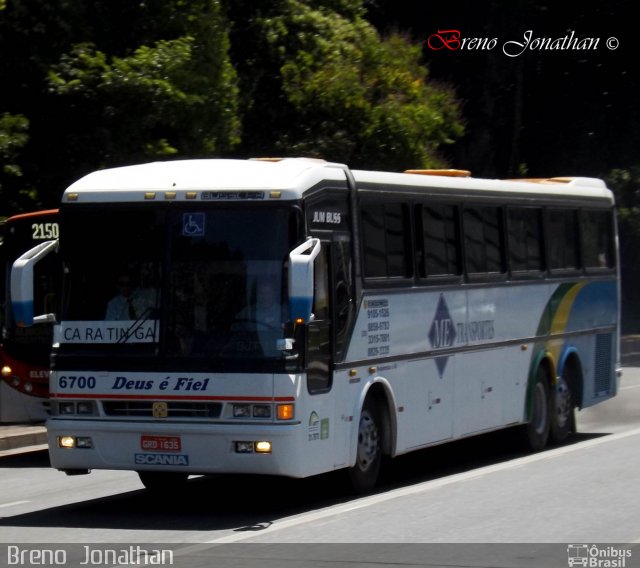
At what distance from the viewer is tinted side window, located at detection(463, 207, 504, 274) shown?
47.1ft

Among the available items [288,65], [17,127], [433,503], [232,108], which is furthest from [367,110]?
[433,503]

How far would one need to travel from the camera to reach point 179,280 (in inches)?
431

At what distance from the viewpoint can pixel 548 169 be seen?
3959 cm

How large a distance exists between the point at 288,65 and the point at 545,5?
50.4ft

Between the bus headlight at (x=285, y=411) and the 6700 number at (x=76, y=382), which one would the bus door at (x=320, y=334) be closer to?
the bus headlight at (x=285, y=411)

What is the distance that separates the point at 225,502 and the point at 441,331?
2.98 meters

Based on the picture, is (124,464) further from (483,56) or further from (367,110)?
(483,56)

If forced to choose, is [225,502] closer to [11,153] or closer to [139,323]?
[139,323]

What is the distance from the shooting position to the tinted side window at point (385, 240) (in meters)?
12.2

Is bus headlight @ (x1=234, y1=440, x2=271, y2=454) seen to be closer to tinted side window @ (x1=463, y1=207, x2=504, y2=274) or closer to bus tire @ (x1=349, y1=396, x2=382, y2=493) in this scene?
bus tire @ (x1=349, y1=396, x2=382, y2=493)

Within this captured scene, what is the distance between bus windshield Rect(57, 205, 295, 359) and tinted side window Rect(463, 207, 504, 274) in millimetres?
3975

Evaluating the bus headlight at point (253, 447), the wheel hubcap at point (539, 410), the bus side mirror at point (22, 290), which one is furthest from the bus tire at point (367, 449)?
the wheel hubcap at point (539, 410)

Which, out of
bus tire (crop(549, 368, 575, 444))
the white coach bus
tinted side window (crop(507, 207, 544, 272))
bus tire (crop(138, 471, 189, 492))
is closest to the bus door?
the white coach bus
